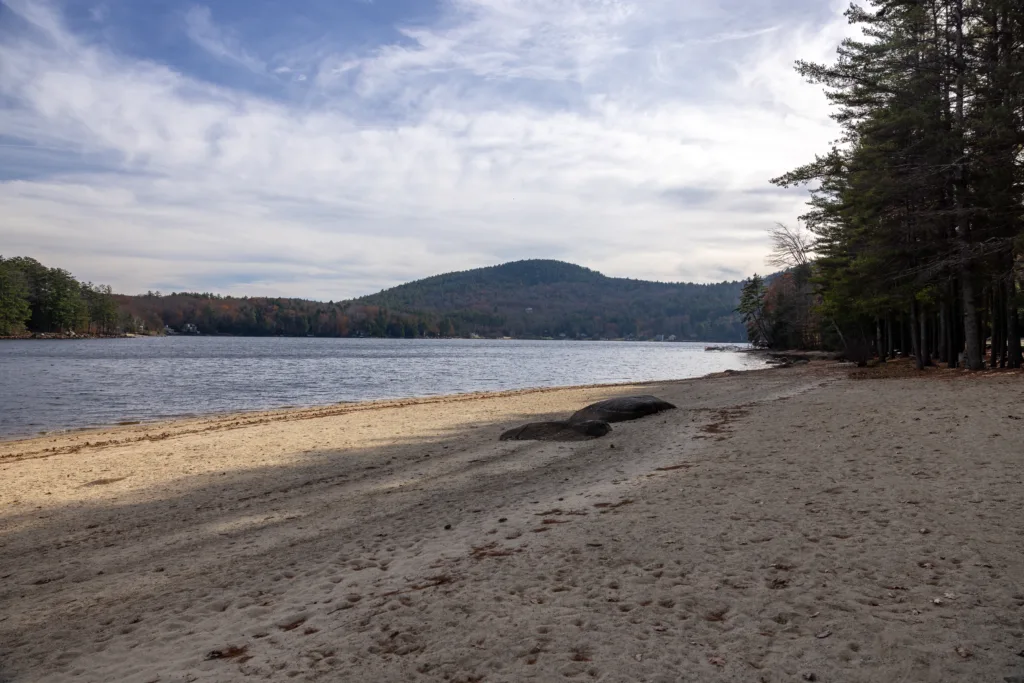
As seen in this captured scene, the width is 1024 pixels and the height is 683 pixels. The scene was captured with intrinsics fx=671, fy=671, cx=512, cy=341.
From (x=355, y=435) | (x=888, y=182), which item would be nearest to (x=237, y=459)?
(x=355, y=435)

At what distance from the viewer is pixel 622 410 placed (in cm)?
1698

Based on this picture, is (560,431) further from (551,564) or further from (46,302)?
(46,302)

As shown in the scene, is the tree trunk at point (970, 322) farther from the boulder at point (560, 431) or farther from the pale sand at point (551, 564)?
the boulder at point (560, 431)

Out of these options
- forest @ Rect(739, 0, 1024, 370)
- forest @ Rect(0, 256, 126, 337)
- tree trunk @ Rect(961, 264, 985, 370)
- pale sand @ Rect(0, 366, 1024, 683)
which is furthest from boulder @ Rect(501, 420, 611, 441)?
forest @ Rect(0, 256, 126, 337)

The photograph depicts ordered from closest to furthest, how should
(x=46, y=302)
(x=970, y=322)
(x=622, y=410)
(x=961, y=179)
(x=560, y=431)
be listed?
1. (x=560, y=431)
2. (x=622, y=410)
3. (x=961, y=179)
4. (x=970, y=322)
5. (x=46, y=302)

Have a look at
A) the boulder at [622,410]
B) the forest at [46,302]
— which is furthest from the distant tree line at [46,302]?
the boulder at [622,410]

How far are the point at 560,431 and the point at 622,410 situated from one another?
331 centimetres

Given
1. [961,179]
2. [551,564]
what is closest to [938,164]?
[961,179]

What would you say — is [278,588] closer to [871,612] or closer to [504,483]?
[504,483]

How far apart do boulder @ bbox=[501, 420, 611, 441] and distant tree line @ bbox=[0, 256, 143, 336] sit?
132218mm

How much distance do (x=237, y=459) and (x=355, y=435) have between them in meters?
3.68

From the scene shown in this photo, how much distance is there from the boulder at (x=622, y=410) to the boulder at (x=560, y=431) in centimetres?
184

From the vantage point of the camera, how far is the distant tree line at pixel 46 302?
396 ft

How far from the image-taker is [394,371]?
56125 millimetres
